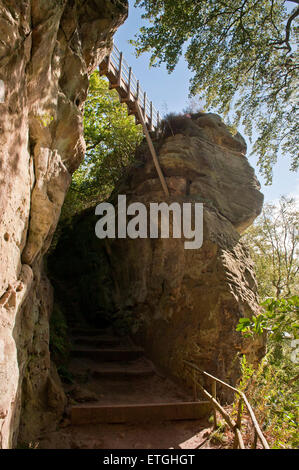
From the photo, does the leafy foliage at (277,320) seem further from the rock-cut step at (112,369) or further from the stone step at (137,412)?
the rock-cut step at (112,369)

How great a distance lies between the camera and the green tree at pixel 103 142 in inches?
537

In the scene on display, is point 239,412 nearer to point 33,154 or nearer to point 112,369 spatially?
point 33,154

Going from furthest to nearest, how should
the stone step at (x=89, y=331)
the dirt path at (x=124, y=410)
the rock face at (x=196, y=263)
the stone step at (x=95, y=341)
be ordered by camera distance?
the stone step at (x=89, y=331)
the stone step at (x=95, y=341)
the rock face at (x=196, y=263)
the dirt path at (x=124, y=410)

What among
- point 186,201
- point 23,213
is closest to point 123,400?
point 23,213

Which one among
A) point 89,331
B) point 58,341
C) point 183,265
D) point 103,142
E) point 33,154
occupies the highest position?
point 103,142

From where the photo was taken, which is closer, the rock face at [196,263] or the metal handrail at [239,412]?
the metal handrail at [239,412]

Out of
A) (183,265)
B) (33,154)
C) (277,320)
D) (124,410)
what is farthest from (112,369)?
(277,320)

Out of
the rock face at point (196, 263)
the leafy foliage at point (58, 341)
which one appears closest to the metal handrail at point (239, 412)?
the rock face at point (196, 263)

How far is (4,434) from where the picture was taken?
10.0ft

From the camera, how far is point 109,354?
8.50 m

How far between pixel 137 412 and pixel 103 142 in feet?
37.0
